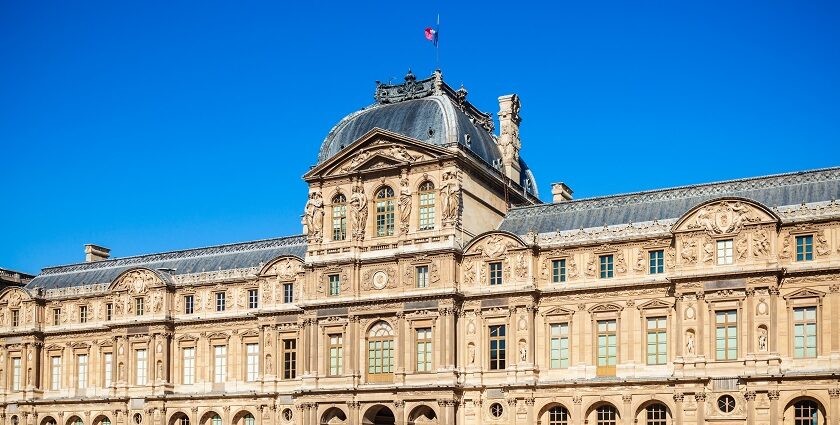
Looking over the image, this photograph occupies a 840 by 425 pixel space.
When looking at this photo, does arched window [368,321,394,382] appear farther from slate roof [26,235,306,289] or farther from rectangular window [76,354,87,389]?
rectangular window [76,354,87,389]

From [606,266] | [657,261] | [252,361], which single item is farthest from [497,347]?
[252,361]

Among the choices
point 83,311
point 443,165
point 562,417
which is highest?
point 443,165

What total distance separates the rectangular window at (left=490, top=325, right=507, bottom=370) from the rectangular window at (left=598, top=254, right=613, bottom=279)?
5845 mm

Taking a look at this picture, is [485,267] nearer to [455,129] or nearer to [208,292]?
[455,129]

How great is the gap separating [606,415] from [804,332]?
1019 centimetres

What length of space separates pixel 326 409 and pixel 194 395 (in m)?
11.1

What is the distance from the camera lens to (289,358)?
64.7 meters

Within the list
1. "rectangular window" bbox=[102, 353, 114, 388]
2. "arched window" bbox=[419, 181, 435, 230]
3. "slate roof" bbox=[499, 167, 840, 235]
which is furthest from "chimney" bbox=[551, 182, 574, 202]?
"rectangular window" bbox=[102, 353, 114, 388]

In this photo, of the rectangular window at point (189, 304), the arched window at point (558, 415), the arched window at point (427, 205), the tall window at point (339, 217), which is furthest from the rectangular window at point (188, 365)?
the arched window at point (558, 415)

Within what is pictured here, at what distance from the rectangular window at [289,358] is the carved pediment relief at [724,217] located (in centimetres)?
2353

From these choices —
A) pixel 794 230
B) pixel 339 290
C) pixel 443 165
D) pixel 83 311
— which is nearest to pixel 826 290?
pixel 794 230

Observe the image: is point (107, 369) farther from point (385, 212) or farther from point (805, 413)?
point (805, 413)

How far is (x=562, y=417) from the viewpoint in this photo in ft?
182

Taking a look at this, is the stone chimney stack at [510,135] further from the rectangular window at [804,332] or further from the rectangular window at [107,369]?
the rectangular window at [107,369]
